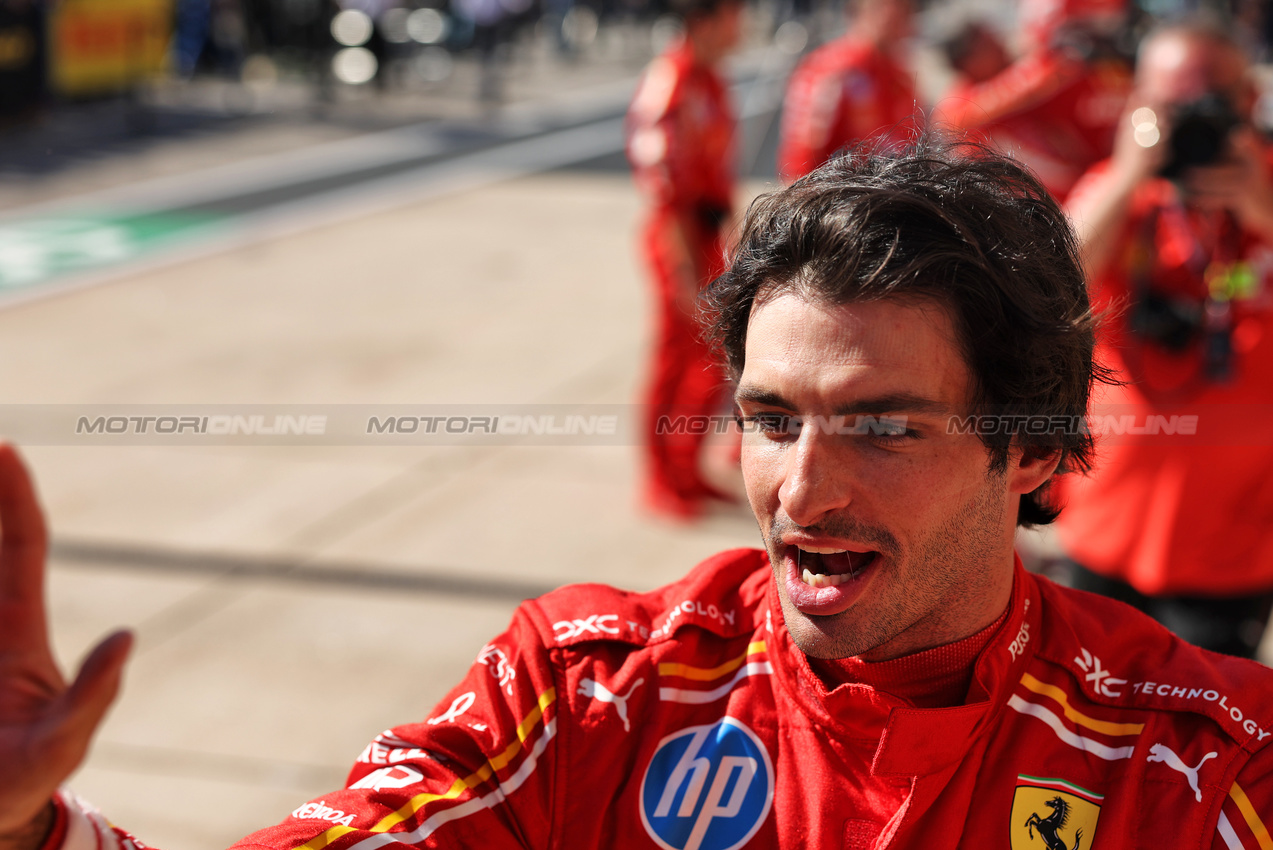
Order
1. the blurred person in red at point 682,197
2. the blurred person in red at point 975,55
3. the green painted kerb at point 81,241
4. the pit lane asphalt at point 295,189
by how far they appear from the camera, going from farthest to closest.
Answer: the pit lane asphalt at point 295,189 < the green painted kerb at point 81,241 < the blurred person in red at point 975,55 < the blurred person in red at point 682,197

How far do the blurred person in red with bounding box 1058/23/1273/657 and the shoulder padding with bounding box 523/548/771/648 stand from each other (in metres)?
1.50

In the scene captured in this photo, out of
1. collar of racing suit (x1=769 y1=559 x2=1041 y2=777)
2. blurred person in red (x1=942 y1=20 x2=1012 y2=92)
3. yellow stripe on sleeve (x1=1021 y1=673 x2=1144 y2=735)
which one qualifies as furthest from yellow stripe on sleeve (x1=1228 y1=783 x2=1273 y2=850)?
blurred person in red (x1=942 y1=20 x2=1012 y2=92)

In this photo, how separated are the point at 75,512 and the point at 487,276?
456cm

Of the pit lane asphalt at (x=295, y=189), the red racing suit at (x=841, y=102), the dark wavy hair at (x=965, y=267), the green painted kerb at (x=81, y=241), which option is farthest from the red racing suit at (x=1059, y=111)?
the green painted kerb at (x=81, y=241)

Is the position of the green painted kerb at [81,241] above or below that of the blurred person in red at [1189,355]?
below

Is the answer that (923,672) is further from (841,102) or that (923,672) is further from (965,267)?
(841,102)

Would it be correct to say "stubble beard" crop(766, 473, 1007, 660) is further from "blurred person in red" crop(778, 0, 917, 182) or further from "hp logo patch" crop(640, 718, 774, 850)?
"blurred person in red" crop(778, 0, 917, 182)

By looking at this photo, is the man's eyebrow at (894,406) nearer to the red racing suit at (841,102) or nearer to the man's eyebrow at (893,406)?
the man's eyebrow at (893,406)

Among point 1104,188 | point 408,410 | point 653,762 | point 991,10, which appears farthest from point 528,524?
point 991,10

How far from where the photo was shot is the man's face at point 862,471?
4.91 feet

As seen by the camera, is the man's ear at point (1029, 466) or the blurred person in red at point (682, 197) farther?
the blurred person in red at point (682, 197)

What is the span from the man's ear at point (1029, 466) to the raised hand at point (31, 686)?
1149 millimetres

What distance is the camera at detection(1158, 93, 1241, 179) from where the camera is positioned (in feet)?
9.87

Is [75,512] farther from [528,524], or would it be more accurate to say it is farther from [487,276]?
[487,276]
